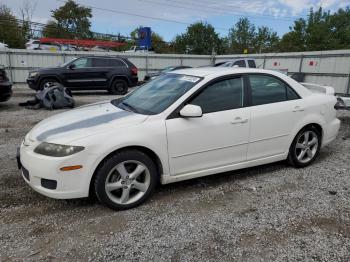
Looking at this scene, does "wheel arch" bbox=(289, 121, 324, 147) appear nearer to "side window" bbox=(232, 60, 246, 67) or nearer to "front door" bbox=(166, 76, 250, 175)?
"front door" bbox=(166, 76, 250, 175)

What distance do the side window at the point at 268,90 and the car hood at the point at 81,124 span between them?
1608 mm

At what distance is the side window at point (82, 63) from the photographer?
13.5 m

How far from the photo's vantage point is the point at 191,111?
3467 millimetres

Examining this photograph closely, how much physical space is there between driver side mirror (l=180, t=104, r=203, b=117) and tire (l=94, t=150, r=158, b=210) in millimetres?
645

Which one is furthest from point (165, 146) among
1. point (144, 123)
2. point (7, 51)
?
point (7, 51)

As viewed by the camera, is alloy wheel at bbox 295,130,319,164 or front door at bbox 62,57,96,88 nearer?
alloy wheel at bbox 295,130,319,164

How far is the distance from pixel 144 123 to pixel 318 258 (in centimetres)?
209

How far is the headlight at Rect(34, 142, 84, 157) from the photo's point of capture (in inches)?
121

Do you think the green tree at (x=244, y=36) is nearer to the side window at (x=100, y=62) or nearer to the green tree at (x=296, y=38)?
the green tree at (x=296, y=38)

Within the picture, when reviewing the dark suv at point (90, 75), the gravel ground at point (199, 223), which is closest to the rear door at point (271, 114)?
the gravel ground at point (199, 223)

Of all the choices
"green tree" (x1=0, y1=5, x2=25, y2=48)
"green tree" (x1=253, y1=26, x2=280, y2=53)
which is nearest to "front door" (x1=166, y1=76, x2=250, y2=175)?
"green tree" (x1=0, y1=5, x2=25, y2=48)

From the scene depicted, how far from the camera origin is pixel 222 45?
168 ft

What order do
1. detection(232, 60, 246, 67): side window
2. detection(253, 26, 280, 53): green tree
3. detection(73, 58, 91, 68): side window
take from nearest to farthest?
detection(73, 58, 91, 68): side window, detection(232, 60, 246, 67): side window, detection(253, 26, 280, 53): green tree

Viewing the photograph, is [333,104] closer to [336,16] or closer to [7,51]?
[7,51]
